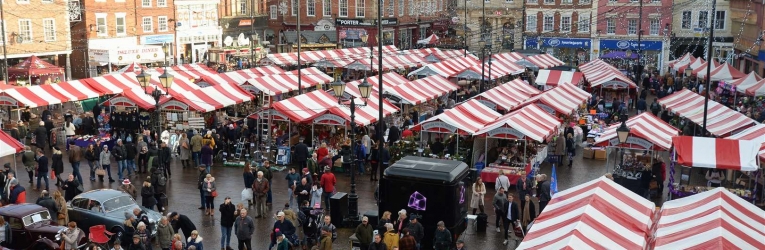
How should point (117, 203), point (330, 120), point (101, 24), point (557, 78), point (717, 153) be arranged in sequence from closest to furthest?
point (117, 203), point (717, 153), point (330, 120), point (557, 78), point (101, 24)

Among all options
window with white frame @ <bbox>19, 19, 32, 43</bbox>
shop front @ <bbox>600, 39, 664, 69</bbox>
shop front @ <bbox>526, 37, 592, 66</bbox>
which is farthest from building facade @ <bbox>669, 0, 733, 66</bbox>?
window with white frame @ <bbox>19, 19, 32, 43</bbox>

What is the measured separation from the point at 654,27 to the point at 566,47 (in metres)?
6.62

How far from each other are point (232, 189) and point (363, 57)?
81.8ft

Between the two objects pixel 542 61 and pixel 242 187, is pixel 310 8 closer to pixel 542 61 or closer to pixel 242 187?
pixel 542 61

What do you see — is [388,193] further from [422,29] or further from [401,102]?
[422,29]

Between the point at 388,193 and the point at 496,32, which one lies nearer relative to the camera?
the point at 388,193

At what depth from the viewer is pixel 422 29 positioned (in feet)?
230

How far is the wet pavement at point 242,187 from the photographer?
645 inches

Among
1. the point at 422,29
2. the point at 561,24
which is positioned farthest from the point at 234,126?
the point at 422,29

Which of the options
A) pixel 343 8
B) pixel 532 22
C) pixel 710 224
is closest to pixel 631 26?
pixel 532 22

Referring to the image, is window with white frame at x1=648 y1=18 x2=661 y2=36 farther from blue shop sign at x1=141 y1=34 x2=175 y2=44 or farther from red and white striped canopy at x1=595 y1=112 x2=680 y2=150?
red and white striped canopy at x1=595 y1=112 x2=680 y2=150

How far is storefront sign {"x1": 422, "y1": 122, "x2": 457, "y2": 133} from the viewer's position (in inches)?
911

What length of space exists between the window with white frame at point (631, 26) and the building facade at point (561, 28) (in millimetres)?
2674

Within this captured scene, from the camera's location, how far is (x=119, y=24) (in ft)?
164
